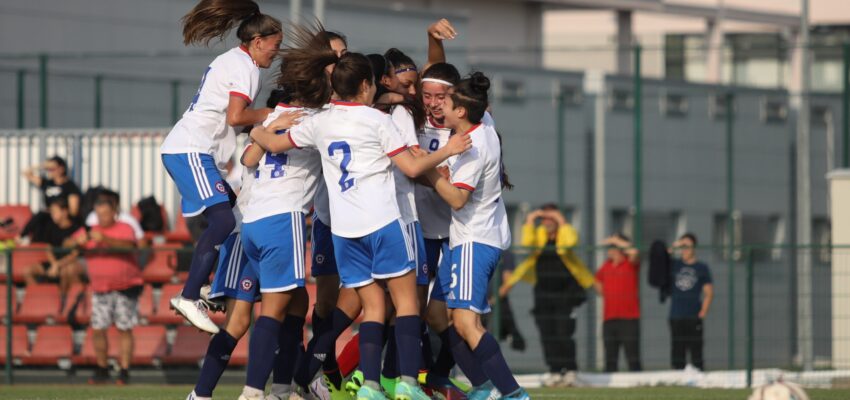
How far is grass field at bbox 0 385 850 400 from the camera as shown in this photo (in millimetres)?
12141

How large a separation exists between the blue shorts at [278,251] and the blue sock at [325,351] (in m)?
0.54

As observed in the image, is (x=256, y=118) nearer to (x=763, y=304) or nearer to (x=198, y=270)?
(x=198, y=270)

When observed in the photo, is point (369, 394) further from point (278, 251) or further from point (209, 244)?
point (209, 244)

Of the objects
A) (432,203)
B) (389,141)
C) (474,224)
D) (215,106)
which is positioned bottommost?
(474,224)

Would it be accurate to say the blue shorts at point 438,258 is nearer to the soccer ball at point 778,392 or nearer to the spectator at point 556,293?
the soccer ball at point 778,392

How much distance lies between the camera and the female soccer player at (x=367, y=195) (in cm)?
898

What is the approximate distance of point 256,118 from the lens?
30.9 ft

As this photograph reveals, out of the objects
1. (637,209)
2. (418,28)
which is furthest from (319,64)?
(418,28)

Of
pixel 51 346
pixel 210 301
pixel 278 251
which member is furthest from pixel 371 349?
pixel 51 346

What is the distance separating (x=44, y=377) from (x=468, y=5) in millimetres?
19761

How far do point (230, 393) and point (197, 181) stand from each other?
3220 millimetres

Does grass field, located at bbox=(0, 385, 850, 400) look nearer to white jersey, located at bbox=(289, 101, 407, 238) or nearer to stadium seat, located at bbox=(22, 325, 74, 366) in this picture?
stadium seat, located at bbox=(22, 325, 74, 366)

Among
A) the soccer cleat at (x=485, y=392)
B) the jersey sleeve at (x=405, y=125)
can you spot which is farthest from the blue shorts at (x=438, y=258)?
the jersey sleeve at (x=405, y=125)

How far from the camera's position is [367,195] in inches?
355
